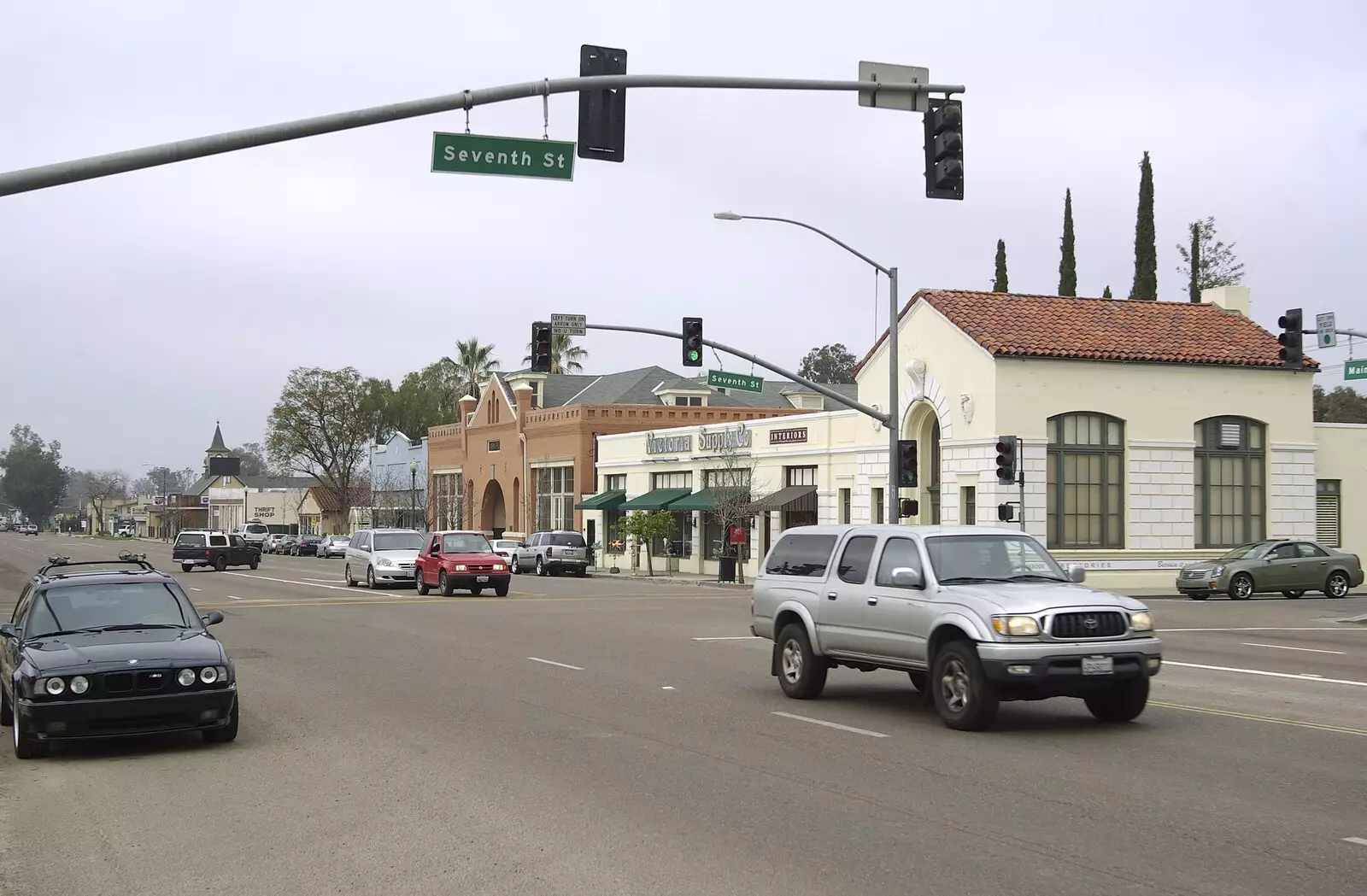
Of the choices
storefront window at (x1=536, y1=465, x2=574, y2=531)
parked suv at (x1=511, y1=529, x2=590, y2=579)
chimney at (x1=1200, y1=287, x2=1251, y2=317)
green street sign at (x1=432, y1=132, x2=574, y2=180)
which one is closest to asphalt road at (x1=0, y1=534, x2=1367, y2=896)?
green street sign at (x1=432, y1=132, x2=574, y2=180)

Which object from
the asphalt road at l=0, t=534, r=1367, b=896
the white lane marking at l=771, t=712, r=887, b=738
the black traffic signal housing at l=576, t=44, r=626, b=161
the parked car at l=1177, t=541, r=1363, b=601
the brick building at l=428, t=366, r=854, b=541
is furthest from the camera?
the brick building at l=428, t=366, r=854, b=541

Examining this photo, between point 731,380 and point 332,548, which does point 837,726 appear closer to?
point 731,380

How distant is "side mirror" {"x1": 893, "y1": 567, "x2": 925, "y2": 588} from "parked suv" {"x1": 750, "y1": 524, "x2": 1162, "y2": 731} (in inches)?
0.5

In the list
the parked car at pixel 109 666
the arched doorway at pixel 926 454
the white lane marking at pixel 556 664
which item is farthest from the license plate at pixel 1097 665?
the arched doorway at pixel 926 454

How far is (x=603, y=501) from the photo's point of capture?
62.6 metres

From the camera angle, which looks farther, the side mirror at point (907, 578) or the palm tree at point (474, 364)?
the palm tree at point (474, 364)

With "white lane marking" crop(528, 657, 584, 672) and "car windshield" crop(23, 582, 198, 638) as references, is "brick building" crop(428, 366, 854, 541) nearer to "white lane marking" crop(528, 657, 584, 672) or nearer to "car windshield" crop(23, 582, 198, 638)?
"white lane marking" crop(528, 657, 584, 672)

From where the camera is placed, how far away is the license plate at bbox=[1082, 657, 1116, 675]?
37.9 feet

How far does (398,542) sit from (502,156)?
27834mm

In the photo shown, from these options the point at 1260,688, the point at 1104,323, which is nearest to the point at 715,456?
the point at 1104,323

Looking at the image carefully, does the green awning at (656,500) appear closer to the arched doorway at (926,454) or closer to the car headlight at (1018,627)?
the arched doorway at (926,454)

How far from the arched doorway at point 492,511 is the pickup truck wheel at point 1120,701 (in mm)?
70099

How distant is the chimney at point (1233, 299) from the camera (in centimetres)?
4519

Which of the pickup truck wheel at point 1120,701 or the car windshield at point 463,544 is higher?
the car windshield at point 463,544
